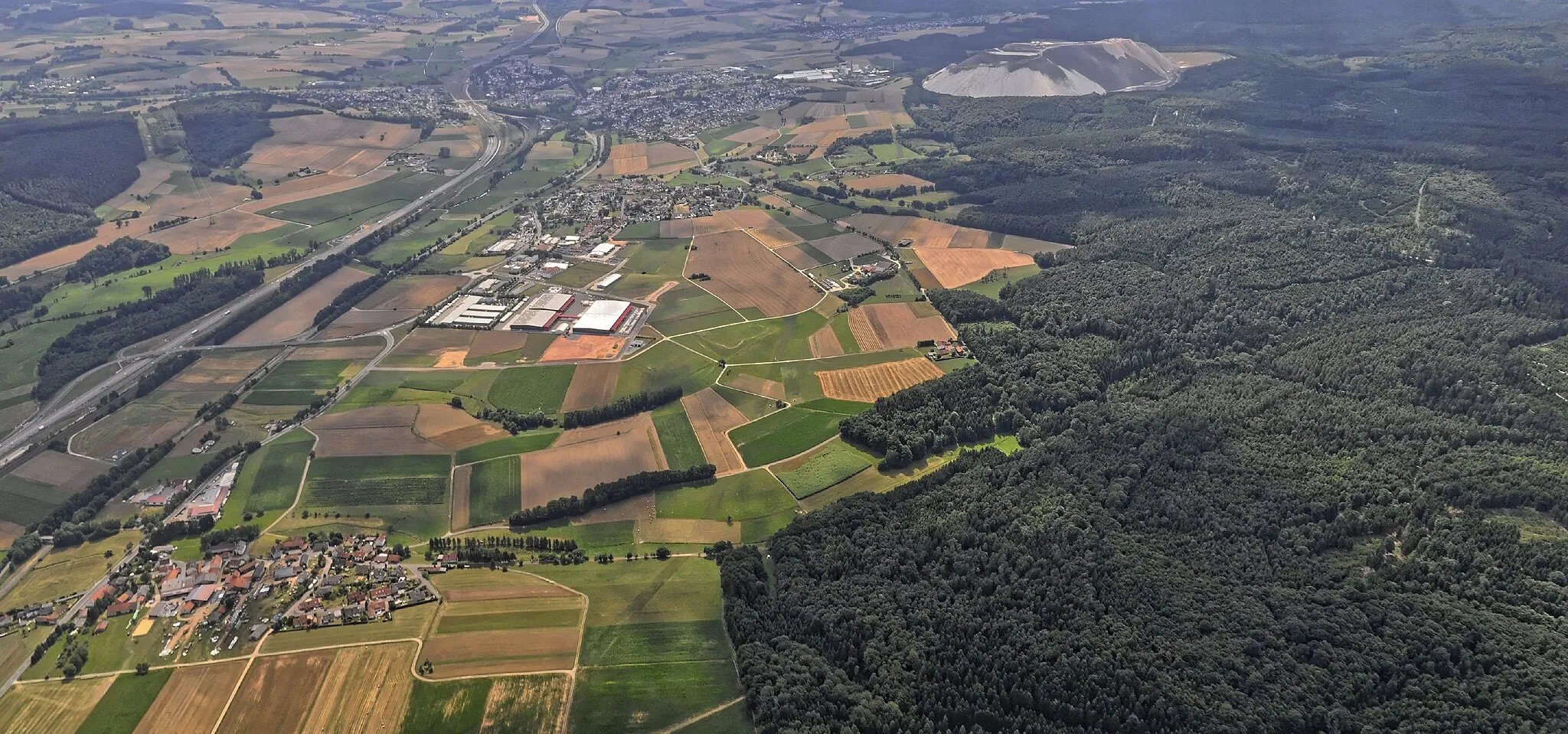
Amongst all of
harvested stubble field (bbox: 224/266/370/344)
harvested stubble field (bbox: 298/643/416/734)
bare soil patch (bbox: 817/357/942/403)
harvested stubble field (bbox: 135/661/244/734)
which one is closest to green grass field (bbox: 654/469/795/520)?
bare soil patch (bbox: 817/357/942/403)

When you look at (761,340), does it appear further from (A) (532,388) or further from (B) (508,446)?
(B) (508,446)

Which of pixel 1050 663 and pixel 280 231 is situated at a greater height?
pixel 280 231

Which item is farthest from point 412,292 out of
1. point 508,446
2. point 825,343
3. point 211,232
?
point 825,343

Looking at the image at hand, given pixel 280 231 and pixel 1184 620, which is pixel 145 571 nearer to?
pixel 1184 620

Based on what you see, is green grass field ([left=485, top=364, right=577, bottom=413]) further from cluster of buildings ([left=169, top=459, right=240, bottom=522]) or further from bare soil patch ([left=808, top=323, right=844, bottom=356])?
bare soil patch ([left=808, top=323, right=844, bottom=356])

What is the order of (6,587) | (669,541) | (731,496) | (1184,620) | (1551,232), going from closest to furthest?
(1184,620)
(6,587)
(669,541)
(731,496)
(1551,232)

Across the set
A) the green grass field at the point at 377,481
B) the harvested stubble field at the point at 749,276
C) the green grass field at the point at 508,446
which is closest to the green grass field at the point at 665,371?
the green grass field at the point at 508,446

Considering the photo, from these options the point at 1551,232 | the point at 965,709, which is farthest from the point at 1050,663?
the point at 1551,232
